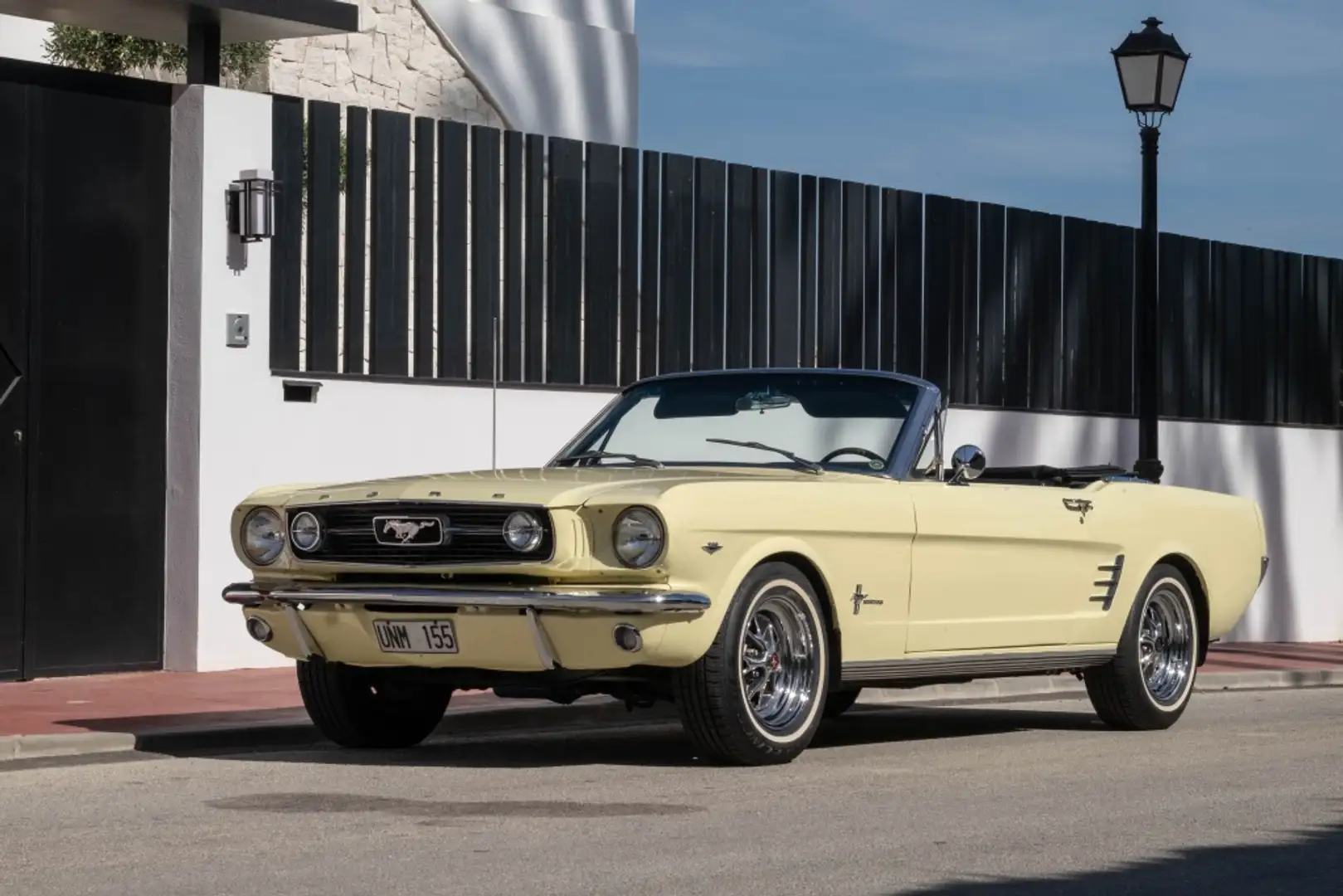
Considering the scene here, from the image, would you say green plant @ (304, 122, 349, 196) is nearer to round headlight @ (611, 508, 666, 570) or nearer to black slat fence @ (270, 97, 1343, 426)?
black slat fence @ (270, 97, 1343, 426)

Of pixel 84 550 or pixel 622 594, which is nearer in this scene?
pixel 622 594

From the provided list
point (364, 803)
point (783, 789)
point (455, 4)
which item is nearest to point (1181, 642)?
point (783, 789)

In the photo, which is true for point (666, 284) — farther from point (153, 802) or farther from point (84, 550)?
point (153, 802)

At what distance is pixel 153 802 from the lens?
801 centimetres

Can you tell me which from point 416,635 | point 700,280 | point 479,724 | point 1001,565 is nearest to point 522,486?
point 416,635

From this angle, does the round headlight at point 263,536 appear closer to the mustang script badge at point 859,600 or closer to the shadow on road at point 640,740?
the shadow on road at point 640,740

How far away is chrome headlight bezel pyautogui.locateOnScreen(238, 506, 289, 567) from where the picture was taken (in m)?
9.33

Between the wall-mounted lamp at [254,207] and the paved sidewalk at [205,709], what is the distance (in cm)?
265

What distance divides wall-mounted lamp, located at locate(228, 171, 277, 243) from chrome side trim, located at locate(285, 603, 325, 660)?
5.26m

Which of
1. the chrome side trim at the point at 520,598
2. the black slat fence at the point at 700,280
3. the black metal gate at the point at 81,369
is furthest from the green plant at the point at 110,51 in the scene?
the chrome side trim at the point at 520,598

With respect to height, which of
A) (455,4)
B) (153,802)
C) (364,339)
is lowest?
(153,802)

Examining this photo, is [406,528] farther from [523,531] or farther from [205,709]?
[205,709]

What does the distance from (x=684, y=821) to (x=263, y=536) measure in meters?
2.73

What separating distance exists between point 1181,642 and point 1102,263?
1032 centimetres
